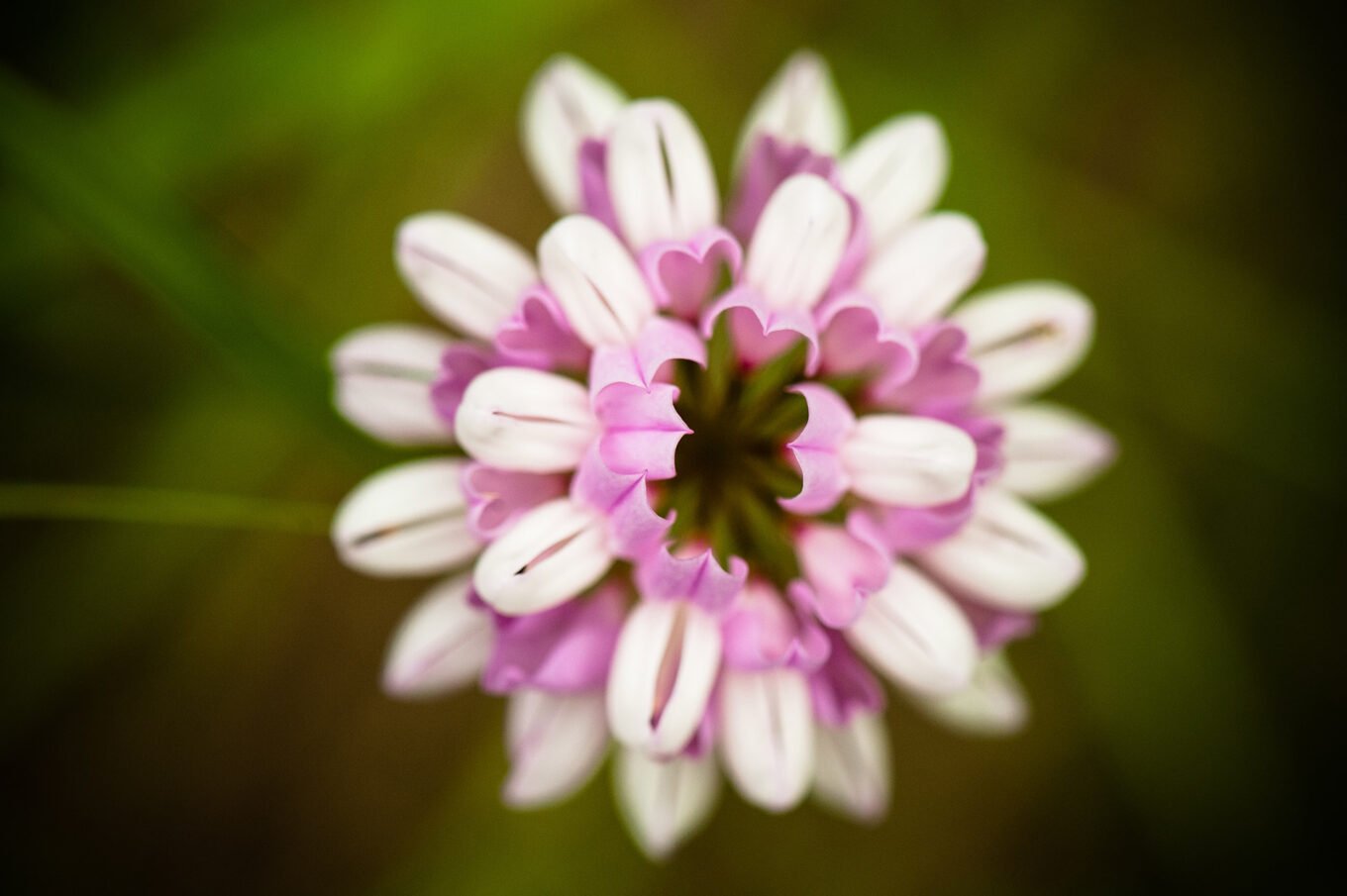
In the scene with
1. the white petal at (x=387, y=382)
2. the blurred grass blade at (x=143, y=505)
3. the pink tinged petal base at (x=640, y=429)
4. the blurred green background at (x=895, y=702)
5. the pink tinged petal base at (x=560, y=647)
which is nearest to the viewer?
the pink tinged petal base at (x=640, y=429)

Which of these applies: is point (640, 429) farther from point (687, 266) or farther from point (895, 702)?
point (895, 702)

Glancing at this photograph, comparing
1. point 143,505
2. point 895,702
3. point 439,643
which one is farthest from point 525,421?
point 895,702

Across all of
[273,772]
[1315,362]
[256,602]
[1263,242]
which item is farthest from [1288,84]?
[273,772]

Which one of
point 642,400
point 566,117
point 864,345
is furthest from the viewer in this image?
point 566,117

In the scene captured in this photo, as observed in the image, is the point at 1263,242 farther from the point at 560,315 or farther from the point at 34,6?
the point at 34,6

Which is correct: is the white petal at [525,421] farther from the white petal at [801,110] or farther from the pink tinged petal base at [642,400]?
the white petal at [801,110]

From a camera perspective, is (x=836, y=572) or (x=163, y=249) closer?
(x=836, y=572)

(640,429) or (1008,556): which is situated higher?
(640,429)

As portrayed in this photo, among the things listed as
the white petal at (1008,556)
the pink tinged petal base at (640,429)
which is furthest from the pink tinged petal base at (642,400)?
the white petal at (1008,556)
